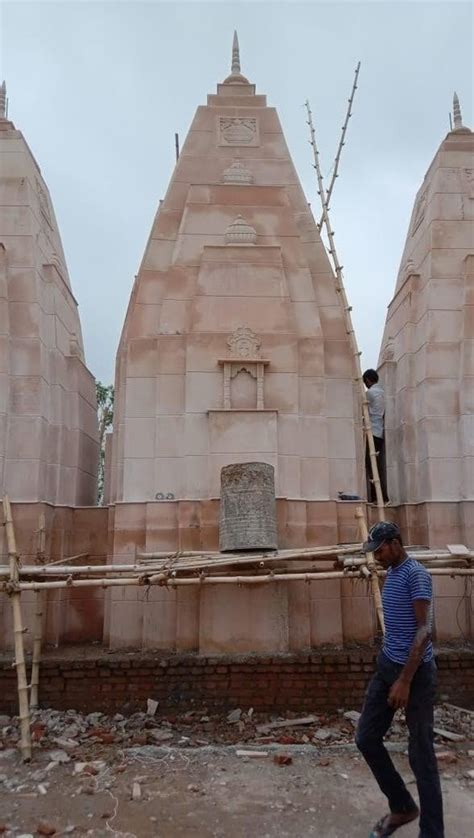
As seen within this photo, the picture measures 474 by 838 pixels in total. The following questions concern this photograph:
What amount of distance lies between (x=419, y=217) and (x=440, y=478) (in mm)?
5035

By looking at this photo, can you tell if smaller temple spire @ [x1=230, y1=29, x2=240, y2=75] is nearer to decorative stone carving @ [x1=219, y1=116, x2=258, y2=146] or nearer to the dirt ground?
decorative stone carving @ [x1=219, y1=116, x2=258, y2=146]

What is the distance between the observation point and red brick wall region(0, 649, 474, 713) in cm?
828

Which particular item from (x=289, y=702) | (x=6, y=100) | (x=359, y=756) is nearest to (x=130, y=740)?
(x=289, y=702)

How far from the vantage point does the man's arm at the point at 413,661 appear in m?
4.51

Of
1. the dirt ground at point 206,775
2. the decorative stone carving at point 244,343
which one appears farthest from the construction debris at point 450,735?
the decorative stone carving at point 244,343

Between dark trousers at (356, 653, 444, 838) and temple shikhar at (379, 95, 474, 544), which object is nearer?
dark trousers at (356, 653, 444, 838)

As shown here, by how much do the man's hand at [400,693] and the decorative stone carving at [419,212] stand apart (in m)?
9.23

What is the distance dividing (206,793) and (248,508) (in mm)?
3348

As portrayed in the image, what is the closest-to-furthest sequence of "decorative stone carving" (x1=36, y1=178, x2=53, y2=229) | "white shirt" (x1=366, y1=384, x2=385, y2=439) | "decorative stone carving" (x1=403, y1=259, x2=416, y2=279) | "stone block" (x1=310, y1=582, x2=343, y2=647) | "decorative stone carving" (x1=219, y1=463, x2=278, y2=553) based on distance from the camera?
"decorative stone carving" (x1=219, y1=463, x2=278, y2=553) < "stone block" (x1=310, y1=582, x2=343, y2=647) < "white shirt" (x1=366, y1=384, x2=385, y2=439) < "decorative stone carving" (x1=403, y1=259, x2=416, y2=279) < "decorative stone carving" (x1=36, y1=178, x2=53, y2=229)

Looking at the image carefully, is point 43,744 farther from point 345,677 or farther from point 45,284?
point 45,284

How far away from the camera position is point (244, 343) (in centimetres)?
1002

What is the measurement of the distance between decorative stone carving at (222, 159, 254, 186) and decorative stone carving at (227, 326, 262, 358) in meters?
3.02

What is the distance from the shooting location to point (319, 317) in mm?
10586

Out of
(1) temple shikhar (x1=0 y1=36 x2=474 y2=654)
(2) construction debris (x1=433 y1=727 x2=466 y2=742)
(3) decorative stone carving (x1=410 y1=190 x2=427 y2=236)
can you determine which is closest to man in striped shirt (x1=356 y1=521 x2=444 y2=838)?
(2) construction debris (x1=433 y1=727 x2=466 y2=742)
